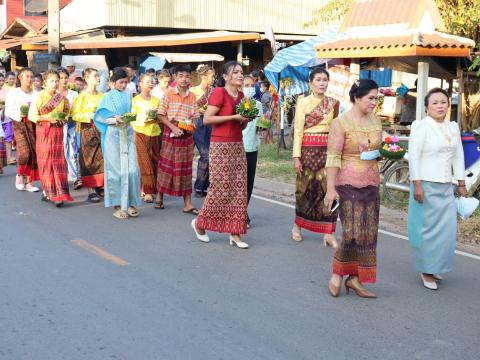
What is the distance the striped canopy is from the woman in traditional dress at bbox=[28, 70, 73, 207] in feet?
24.9

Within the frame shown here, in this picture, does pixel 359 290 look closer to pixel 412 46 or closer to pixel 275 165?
pixel 412 46

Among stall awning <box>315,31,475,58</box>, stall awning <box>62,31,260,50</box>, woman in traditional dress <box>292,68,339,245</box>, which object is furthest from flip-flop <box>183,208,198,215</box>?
stall awning <box>62,31,260,50</box>

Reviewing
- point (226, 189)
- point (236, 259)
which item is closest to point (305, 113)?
point (226, 189)

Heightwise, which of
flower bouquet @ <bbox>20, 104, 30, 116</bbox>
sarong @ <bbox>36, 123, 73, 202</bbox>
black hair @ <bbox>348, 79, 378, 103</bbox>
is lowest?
sarong @ <bbox>36, 123, 73, 202</bbox>

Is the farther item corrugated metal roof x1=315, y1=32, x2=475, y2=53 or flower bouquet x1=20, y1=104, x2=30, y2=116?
corrugated metal roof x1=315, y1=32, x2=475, y2=53

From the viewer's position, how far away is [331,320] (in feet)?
17.2

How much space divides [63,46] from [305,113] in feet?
55.9

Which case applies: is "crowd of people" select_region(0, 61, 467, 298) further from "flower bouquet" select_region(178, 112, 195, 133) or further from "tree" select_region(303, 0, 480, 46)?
"tree" select_region(303, 0, 480, 46)

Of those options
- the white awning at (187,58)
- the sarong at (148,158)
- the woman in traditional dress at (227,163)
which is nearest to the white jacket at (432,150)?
the woman in traditional dress at (227,163)

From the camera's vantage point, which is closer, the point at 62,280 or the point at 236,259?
the point at 62,280

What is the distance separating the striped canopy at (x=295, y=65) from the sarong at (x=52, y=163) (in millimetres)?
7641

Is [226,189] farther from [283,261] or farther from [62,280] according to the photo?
[62,280]

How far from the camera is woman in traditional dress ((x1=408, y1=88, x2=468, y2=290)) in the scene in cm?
598

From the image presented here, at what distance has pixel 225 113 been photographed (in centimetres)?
723
